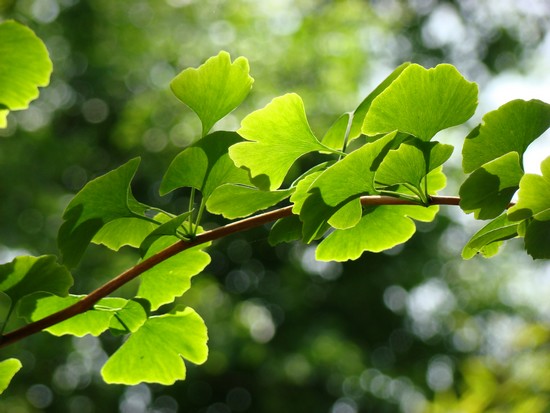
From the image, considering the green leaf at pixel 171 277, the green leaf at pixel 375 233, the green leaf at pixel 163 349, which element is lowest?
the green leaf at pixel 163 349

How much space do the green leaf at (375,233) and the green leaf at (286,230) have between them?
0.06 feet

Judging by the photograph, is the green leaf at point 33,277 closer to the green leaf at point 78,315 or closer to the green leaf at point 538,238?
the green leaf at point 78,315

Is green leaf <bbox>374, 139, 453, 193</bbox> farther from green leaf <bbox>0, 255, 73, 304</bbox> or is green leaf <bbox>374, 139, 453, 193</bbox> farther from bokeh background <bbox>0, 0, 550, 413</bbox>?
bokeh background <bbox>0, 0, 550, 413</bbox>

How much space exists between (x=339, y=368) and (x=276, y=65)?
191cm

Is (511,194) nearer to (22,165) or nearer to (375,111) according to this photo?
(375,111)

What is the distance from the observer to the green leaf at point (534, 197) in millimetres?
207

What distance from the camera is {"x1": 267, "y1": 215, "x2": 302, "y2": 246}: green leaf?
25cm

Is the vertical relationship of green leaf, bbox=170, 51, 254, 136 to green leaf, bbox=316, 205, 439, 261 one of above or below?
above

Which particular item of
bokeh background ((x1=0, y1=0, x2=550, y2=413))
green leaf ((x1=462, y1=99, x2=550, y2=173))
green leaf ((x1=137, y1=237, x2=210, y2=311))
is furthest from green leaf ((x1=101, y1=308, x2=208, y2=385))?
bokeh background ((x1=0, y1=0, x2=550, y2=413))

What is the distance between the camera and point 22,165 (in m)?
3.93

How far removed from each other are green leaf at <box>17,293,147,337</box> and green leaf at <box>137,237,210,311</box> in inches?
0.4

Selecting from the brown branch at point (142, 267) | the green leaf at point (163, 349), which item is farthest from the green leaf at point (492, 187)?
the green leaf at point (163, 349)

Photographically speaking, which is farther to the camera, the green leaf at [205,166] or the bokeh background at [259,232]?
the bokeh background at [259,232]

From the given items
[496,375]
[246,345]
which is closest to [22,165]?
[246,345]
